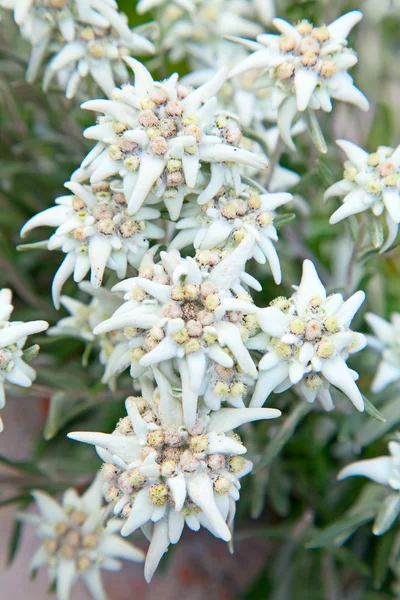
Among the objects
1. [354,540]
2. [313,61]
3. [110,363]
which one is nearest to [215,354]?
[110,363]

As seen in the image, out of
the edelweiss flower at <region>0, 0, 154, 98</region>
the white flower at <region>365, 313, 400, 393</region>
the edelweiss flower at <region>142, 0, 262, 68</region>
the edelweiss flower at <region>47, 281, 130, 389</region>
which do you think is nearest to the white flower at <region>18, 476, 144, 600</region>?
the edelweiss flower at <region>47, 281, 130, 389</region>

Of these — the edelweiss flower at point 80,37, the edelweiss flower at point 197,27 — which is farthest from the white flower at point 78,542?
the edelweiss flower at point 197,27

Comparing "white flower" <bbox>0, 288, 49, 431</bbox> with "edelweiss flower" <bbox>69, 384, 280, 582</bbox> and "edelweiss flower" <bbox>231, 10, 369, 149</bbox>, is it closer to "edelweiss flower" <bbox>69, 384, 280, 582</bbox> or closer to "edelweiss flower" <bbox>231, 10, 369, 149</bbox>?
"edelweiss flower" <bbox>69, 384, 280, 582</bbox>

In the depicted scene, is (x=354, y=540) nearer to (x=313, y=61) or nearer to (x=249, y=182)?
(x=249, y=182)

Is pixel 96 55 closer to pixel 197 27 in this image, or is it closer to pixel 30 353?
pixel 197 27

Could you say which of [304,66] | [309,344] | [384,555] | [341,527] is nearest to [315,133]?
[304,66]

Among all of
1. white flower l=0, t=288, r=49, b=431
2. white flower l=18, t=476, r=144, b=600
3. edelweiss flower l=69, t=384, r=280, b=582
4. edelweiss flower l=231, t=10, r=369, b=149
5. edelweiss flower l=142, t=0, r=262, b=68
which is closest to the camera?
edelweiss flower l=69, t=384, r=280, b=582
